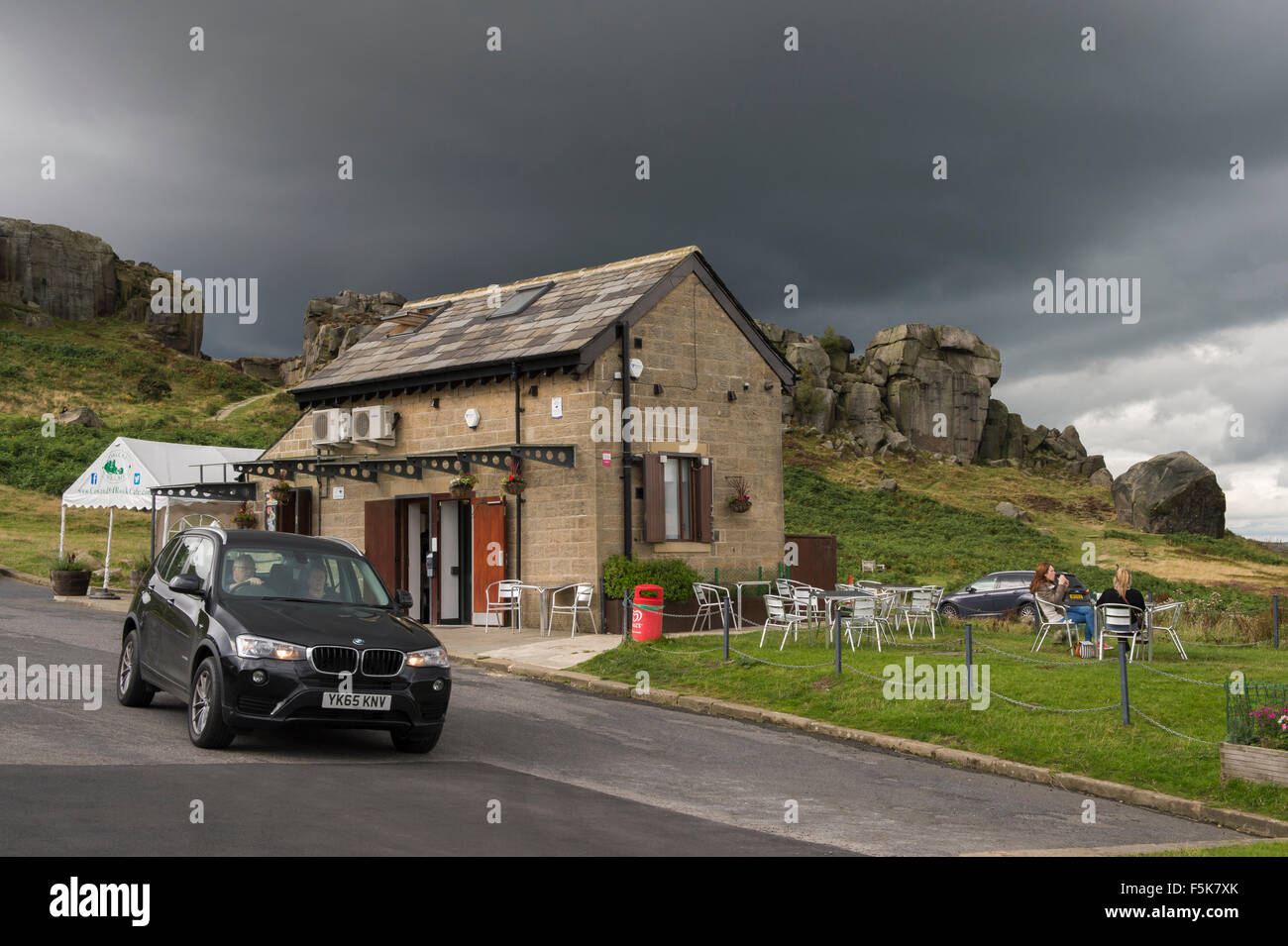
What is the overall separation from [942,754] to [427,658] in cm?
546

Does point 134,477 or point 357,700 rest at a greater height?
point 134,477

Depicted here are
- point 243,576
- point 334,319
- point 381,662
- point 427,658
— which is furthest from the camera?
point 334,319

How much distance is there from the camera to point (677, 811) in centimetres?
851

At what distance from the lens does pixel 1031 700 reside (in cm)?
1284

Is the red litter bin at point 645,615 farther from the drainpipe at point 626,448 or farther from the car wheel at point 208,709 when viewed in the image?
the car wheel at point 208,709

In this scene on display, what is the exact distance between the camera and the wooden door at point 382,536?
78.3ft

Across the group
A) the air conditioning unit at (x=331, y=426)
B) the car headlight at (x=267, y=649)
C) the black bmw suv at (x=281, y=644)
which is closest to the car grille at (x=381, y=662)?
the black bmw suv at (x=281, y=644)

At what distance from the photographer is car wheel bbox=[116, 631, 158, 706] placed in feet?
37.5

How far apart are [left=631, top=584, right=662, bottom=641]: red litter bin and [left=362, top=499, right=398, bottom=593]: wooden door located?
7112 millimetres

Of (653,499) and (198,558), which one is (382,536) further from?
(198,558)

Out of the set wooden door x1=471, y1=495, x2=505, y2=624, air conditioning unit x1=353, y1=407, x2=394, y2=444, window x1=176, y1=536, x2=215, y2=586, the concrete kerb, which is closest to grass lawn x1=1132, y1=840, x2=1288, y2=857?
the concrete kerb

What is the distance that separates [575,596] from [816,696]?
7.52 meters

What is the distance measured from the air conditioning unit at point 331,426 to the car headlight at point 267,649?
633 inches

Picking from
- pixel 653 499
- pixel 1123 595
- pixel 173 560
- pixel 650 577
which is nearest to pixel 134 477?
pixel 653 499
